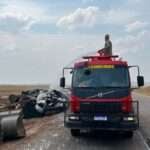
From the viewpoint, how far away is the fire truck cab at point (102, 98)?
16516 mm

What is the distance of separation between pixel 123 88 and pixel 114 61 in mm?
1100

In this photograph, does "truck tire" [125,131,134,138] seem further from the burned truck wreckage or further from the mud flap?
the burned truck wreckage

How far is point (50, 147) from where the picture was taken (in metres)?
15.6

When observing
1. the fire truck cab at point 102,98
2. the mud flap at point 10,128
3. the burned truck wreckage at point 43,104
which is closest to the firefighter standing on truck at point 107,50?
the fire truck cab at point 102,98

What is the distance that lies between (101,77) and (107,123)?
5.65 feet

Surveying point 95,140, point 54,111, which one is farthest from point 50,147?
point 54,111

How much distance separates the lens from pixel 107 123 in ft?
54.0

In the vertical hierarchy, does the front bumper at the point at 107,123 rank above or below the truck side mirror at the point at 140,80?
below

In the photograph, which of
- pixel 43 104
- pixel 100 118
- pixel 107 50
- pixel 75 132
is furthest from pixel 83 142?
pixel 43 104

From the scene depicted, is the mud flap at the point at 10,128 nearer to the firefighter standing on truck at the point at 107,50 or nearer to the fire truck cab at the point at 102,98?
the fire truck cab at the point at 102,98

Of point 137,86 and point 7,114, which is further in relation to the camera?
point 7,114

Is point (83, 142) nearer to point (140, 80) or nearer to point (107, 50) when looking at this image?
point (140, 80)

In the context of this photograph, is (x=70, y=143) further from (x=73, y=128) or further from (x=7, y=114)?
(x=7, y=114)

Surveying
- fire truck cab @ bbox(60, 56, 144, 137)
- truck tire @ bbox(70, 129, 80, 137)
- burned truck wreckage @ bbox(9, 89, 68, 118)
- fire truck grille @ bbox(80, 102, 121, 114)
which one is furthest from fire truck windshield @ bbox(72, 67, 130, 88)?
burned truck wreckage @ bbox(9, 89, 68, 118)
